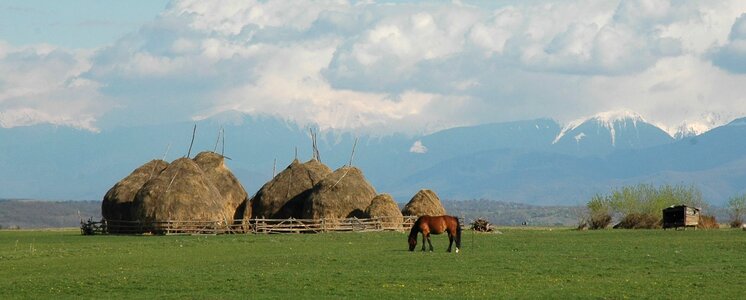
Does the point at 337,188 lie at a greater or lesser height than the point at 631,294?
greater

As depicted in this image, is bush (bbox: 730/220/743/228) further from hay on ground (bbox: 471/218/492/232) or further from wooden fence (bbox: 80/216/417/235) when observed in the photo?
wooden fence (bbox: 80/216/417/235)

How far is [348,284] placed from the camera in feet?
115

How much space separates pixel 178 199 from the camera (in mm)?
78625

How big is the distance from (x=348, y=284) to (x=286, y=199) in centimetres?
5162

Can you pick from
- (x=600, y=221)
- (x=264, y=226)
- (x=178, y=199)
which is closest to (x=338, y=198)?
(x=264, y=226)

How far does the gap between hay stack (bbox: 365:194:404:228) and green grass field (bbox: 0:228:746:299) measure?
22.7m

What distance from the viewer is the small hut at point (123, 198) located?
8256 cm

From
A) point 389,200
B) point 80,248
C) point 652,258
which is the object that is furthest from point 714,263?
point 389,200

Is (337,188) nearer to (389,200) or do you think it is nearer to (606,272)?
(389,200)

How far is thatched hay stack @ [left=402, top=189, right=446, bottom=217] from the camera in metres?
85.0

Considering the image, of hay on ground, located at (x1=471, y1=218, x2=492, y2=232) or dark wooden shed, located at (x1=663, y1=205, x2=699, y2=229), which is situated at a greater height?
dark wooden shed, located at (x1=663, y1=205, x2=699, y2=229)

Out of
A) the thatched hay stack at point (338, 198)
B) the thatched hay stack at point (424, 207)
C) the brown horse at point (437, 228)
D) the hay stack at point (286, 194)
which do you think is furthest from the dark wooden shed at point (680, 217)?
the brown horse at point (437, 228)

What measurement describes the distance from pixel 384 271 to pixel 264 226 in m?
40.7

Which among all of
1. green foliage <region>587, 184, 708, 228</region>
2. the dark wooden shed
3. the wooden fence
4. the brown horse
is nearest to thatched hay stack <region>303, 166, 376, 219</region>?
the wooden fence
